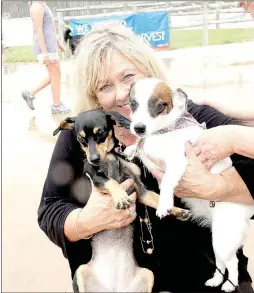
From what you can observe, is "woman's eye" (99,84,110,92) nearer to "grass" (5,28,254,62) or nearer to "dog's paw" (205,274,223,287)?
"dog's paw" (205,274,223,287)

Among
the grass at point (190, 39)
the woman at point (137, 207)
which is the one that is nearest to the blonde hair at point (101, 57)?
the woman at point (137, 207)

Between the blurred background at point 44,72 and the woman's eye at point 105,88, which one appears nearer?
the woman's eye at point 105,88

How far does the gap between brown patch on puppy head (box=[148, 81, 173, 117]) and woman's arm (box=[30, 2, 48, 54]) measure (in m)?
0.69

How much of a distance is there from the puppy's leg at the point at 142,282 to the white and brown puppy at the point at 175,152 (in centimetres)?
16

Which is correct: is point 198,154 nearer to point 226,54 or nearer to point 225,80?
point 225,80

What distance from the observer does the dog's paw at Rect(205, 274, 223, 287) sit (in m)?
1.19

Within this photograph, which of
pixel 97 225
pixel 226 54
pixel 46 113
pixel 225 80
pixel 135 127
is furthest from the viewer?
pixel 226 54

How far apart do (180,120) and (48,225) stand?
0.41 m

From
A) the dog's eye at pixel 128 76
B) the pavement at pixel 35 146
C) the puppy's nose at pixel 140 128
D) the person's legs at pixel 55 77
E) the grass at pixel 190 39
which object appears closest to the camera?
the puppy's nose at pixel 140 128

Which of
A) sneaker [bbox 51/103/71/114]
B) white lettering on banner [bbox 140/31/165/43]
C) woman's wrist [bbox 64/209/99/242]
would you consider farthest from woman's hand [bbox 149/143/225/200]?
white lettering on banner [bbox 140/31/165/43]

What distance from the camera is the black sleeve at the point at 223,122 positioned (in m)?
1.12

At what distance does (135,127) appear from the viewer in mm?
1002

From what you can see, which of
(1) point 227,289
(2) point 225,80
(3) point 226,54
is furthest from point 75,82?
(3) point 226,54

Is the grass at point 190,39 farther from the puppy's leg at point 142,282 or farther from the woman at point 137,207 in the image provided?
the puppy's leg at point 142,282
